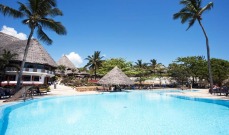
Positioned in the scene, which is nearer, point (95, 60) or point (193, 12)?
point (193, 12)

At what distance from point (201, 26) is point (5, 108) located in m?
23.7

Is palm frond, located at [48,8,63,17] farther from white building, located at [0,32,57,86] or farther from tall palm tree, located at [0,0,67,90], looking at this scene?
white building, located at [0,32,57,86]

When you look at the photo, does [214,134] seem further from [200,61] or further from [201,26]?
[200,61]

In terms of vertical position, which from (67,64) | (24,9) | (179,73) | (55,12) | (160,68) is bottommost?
(179,73)

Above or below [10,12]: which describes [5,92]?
below

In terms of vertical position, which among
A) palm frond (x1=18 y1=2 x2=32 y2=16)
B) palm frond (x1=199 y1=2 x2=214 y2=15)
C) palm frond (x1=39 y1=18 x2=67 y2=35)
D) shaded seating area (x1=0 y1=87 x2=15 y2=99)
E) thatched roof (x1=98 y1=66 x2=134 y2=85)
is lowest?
shaded seating area (x1=0 y1=87 x2=15 y2=99)

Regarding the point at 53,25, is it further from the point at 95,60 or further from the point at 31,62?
the point at 95,60

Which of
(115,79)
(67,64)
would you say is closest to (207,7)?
(115,79)

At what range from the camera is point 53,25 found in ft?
65.3

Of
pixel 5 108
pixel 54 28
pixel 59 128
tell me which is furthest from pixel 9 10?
pixel 59 128

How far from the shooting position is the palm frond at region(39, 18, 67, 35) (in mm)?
19547

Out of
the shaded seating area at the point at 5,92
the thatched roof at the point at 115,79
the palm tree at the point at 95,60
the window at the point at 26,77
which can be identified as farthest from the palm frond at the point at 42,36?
the palm tree at the point at 95,60

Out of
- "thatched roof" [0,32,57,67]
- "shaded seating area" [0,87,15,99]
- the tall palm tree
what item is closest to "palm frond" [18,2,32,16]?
the tall palm tree

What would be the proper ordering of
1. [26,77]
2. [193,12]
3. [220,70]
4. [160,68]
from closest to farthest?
[193,12], [26,77], [220,70], [160,68]
